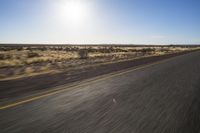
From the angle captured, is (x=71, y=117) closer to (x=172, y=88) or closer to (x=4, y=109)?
(x=4, y=109)

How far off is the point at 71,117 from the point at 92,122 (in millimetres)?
566

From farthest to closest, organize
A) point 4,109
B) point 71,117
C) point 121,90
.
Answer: point 121,90, point 4,109, point 71,117

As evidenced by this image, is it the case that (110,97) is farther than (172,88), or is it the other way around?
(172,88)

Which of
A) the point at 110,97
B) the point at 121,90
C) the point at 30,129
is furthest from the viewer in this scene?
the point at 121,90

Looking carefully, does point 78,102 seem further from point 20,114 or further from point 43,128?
point 43,128

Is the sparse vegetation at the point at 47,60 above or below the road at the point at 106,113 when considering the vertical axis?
below

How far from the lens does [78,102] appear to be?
599cm

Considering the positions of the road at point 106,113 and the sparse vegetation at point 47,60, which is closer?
the road at point 106,113

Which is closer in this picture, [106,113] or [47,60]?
[106,113]

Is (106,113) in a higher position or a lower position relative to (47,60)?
higher

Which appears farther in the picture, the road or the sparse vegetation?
the sparse vegetation

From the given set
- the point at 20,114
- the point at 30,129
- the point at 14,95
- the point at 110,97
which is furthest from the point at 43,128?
the point at 14,95

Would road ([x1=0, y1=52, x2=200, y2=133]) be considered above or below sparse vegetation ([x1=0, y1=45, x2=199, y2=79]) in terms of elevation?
above

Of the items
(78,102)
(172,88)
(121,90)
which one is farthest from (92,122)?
(172,88)
